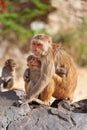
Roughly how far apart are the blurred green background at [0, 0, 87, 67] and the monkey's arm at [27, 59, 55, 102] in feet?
27.8

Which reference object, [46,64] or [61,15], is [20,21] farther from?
[46,64]

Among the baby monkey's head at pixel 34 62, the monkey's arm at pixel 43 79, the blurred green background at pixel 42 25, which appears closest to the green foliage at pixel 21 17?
the blurred green background at pixel 42 25

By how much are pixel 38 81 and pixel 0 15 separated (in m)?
9.08

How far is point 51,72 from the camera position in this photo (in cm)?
816

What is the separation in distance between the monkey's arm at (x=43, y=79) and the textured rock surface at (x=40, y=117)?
200 millimetres

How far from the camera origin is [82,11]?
1811 centimetres

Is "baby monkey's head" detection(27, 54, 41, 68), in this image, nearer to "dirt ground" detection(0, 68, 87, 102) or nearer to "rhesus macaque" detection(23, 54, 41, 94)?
"rhesus macaque" detection(23, 54, 41, 94)

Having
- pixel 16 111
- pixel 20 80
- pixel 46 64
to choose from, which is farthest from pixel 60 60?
pixel 20 80

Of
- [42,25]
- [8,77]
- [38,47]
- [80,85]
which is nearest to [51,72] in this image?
[38,47]

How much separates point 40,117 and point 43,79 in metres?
0.62

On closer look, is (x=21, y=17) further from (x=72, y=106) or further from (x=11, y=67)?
(x=72, y=106)

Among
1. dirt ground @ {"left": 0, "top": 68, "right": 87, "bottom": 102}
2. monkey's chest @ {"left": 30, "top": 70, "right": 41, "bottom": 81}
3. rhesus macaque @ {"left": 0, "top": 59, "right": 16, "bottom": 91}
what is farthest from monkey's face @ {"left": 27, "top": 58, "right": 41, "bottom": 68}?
dirt ground @ {"left": 0, "top": 68, "right": 87, "bottom": 102}

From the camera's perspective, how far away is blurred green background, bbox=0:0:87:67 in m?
17.2

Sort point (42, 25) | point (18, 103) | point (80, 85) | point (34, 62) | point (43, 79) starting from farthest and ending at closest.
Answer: point (42, 25) → point (80, 85) → point (34, 62) → point (43, 79) → point (18, 103)
